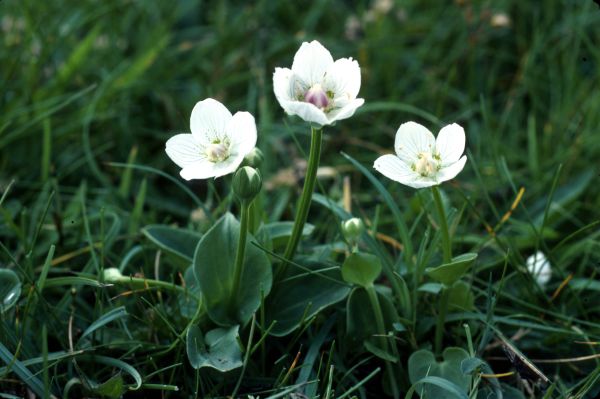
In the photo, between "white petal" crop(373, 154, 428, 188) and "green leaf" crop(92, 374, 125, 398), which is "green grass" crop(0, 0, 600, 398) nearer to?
"green leaf" crop(92, 374, 125, 398)

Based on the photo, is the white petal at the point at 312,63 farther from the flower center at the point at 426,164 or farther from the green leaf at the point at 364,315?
the green leaf at the point at 364,315

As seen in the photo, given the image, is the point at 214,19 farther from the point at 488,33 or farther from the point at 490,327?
the point at 490,327

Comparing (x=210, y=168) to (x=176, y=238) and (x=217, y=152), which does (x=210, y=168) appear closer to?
(x=217, y=152)

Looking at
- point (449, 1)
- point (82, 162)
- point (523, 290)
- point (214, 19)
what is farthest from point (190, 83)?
point (523, 290)

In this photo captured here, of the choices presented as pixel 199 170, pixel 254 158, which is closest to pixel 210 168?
pixel 199 170

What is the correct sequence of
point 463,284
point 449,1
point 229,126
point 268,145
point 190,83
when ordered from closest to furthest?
point 229,126
point 463,284
point 268,145
point 190,83
point 449,1

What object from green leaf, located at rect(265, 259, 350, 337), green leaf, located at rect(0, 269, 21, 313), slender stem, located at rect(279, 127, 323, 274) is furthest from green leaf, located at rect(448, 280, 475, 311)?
green leaf, located at rect(0, 269, 21, 313)
